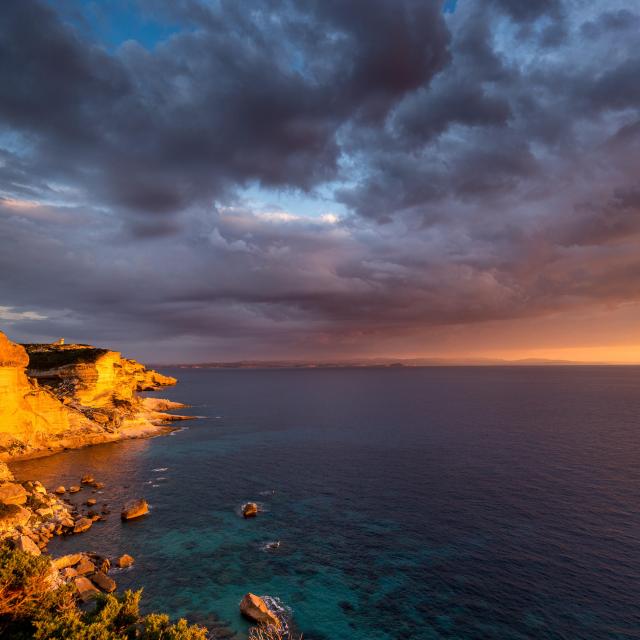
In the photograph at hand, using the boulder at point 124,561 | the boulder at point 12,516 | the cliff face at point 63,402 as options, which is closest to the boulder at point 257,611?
the boulder at point 124,561

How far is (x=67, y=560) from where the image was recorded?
3956 centimetres

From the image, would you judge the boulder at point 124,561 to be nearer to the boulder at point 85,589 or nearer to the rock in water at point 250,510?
the boulder at point 85,589

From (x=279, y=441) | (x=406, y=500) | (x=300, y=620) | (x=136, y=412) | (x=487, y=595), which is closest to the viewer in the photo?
(x=300, y=620)

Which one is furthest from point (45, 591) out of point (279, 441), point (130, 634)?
point (279, 441)

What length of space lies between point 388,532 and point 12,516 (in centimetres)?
4560

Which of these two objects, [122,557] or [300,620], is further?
[122,557]

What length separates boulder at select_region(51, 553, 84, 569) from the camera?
3869 cm

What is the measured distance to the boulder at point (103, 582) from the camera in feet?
121

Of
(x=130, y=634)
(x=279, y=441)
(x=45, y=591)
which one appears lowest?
(x=279, y=441)

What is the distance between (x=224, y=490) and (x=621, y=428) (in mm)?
114434

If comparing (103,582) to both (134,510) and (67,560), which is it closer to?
(67,560)

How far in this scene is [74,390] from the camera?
110m

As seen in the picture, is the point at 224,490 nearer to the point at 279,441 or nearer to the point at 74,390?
the point at 279,441

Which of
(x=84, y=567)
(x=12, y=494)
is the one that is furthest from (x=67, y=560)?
(x=12, y=494)
